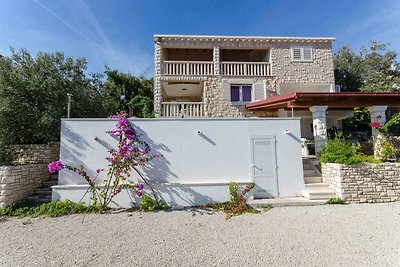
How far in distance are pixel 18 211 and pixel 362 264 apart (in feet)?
29.5

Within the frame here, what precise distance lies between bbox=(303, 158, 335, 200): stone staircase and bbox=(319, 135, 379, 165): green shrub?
68cm

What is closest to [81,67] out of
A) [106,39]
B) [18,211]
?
[106,39]

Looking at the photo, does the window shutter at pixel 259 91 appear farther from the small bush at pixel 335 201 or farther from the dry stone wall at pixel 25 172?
the dry stone wall at pixel 25 172

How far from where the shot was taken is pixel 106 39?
12.2m

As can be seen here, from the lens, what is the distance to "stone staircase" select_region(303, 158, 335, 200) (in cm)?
686

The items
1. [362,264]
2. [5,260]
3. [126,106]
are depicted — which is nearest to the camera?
[362,264]

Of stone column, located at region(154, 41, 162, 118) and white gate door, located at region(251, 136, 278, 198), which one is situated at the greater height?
stone column, located at region(154, 41, 162, 118)

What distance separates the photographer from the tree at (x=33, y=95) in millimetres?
7758

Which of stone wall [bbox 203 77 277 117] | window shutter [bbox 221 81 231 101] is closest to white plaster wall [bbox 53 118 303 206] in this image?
stone wall [bbox 203 77 277 117]

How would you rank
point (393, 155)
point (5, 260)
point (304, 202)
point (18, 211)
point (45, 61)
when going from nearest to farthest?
point (5, 260), point (18, 211), point (304, 202), point (393, 155), point (45, 61)

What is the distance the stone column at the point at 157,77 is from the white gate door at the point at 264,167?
8218 mm

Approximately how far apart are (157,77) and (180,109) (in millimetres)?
3083

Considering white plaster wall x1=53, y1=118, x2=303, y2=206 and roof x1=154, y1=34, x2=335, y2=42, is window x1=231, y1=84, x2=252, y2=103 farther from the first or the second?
white plaster wall x1=53, y1=118, x2=303, y2=206

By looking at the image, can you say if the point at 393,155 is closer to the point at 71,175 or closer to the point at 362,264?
the point at 362,264
